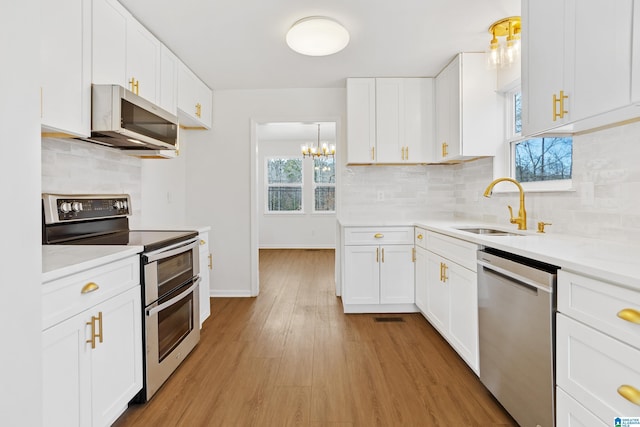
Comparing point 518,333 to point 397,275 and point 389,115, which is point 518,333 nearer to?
point 397,275

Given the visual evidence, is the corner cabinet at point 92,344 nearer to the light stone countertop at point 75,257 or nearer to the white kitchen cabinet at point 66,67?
the light stone countertop at point 75,257

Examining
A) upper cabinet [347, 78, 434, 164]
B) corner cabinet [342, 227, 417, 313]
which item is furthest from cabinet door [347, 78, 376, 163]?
corner cabinet [342, 227, 417, 313]

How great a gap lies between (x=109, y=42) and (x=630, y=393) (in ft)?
9.38

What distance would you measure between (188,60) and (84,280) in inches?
93.0

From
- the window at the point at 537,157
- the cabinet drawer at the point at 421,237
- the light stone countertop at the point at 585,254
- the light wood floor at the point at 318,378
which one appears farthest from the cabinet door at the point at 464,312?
the window at the point at 537,157

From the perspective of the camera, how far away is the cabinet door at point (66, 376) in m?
1.13

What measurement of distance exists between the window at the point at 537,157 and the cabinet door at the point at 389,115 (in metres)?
0.99

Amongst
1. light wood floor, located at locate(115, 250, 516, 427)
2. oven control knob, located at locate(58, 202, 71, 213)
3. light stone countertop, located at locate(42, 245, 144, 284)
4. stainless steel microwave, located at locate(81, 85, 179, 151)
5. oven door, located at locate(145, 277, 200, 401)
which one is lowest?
light wood floor, located at locate(115, 250, 516, 427)

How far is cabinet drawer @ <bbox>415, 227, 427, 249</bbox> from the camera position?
2807 mm

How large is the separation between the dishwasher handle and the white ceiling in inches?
67.7

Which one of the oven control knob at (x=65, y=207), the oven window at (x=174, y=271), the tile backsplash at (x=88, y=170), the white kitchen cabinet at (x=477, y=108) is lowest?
the oven window at (x=174, y=271)

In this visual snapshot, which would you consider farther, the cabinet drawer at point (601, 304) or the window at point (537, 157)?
the window at point (537, 157)

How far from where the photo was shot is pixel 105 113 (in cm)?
178

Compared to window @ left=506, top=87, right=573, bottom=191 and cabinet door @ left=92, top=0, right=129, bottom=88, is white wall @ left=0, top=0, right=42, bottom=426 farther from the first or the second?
window @ left=506, top=87, right=573, bottom=191
